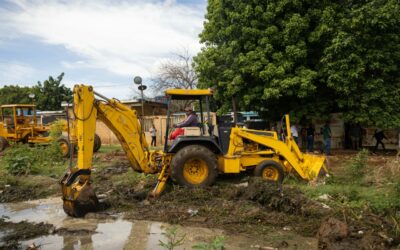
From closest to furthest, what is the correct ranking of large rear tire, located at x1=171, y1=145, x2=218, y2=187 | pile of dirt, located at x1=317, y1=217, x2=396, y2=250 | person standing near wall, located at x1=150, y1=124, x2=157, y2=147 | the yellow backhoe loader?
pile of dirt, located at x1=317, y1=217, x2=396, y2=250
the yellow backhoe loader
large rear tire, located at x1=171, y1=145, x2=218, y2=187
person standing near wall, located at x1=150, y1=124, x2=157, y2=147

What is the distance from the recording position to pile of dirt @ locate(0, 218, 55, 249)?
19.7 feet

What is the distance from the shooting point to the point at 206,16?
20.9 m

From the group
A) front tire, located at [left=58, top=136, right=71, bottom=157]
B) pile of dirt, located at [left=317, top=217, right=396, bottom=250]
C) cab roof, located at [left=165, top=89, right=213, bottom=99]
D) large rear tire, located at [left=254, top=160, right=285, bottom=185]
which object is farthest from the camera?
front tire, located at [left=58, top=136, right=71, bottom=157]

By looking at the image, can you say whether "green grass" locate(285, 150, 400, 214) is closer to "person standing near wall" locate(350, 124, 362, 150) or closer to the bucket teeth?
the bucket teeth

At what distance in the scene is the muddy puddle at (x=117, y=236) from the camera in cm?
585

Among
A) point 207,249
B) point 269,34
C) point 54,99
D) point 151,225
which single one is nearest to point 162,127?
point 269,34

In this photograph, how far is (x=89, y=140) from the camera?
7.75 metres

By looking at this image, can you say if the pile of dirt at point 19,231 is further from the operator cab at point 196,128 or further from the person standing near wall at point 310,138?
the person standing near wall at point 310,138

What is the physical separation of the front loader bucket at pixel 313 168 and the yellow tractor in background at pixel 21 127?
1427 cm

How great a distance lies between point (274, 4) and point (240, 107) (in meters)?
5.25

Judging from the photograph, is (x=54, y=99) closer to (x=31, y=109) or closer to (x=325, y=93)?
(x=31, y=109)

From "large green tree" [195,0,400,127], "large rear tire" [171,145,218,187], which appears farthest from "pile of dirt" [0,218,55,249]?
"large green tree" [195,0,400,127]

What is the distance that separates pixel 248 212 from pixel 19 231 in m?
3.97

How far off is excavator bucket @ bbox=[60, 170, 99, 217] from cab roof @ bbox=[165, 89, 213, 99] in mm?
2948
